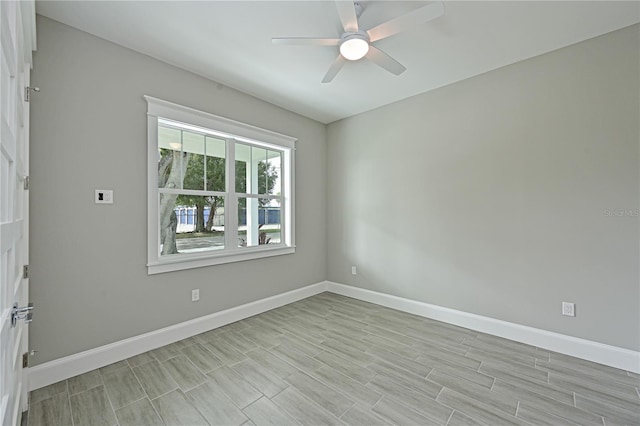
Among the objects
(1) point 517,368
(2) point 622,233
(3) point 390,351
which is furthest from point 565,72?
(3) point 390,351

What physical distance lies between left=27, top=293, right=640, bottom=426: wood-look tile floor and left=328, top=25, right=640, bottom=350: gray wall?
0.55 meters

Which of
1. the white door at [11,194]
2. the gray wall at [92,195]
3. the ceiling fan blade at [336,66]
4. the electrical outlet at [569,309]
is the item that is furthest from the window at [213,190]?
the electrical outlet at [569,309]

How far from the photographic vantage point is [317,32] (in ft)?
7.85

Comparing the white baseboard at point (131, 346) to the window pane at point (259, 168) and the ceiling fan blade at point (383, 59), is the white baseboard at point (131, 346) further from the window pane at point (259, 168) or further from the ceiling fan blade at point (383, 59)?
the ceiling fan blade at point (383, 59)

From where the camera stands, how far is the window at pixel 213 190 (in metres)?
2.81

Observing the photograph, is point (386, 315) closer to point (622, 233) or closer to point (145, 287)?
point (622, 233)

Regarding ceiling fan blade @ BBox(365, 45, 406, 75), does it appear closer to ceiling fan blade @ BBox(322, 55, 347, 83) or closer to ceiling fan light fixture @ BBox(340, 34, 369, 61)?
ceiling fan light fixture @ BBox(340, 34, 369, 61)

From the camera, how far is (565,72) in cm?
260

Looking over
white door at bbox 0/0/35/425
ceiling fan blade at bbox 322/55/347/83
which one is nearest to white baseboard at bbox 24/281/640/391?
white door at bbox 0/0/35/425

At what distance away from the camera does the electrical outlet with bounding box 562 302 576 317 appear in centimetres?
255

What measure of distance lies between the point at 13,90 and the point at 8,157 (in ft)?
1.27

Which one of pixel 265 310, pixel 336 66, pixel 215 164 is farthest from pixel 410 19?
pixel 265 310

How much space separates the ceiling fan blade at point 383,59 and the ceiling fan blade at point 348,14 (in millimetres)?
253

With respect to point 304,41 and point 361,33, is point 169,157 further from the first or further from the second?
point 361,33
